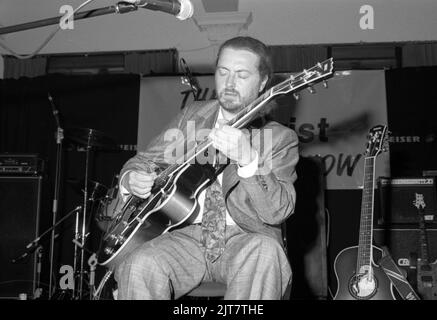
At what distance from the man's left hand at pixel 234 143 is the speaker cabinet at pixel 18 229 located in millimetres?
2795

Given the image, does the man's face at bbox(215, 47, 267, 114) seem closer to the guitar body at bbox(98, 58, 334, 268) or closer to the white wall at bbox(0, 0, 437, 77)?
the guitar body at bbox(98, 58, 334, 268)

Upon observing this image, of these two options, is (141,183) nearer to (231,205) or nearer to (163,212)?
(163,212)

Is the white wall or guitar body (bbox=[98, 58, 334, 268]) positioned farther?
the white wall

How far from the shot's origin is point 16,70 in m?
5.45

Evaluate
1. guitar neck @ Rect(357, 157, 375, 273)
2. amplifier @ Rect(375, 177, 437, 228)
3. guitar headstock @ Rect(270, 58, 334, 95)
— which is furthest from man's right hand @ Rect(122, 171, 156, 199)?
Result: amplifier @ Rect(375, 177, 437, 228)

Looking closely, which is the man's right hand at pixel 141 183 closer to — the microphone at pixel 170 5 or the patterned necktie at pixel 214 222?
the patterned necktie at pixel 214 222

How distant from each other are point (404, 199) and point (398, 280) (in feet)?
2.83

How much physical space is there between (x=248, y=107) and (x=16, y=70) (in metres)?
4.69

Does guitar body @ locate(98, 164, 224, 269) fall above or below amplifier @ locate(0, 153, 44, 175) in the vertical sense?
below

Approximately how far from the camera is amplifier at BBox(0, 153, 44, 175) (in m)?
3.78

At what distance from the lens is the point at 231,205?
5.43 ft

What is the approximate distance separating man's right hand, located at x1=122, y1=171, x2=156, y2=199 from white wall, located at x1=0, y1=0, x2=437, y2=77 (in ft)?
11.7

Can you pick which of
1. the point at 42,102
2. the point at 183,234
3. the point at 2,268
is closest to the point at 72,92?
the point at 42,102

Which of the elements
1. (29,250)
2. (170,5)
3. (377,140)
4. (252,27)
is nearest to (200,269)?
(170,5)
